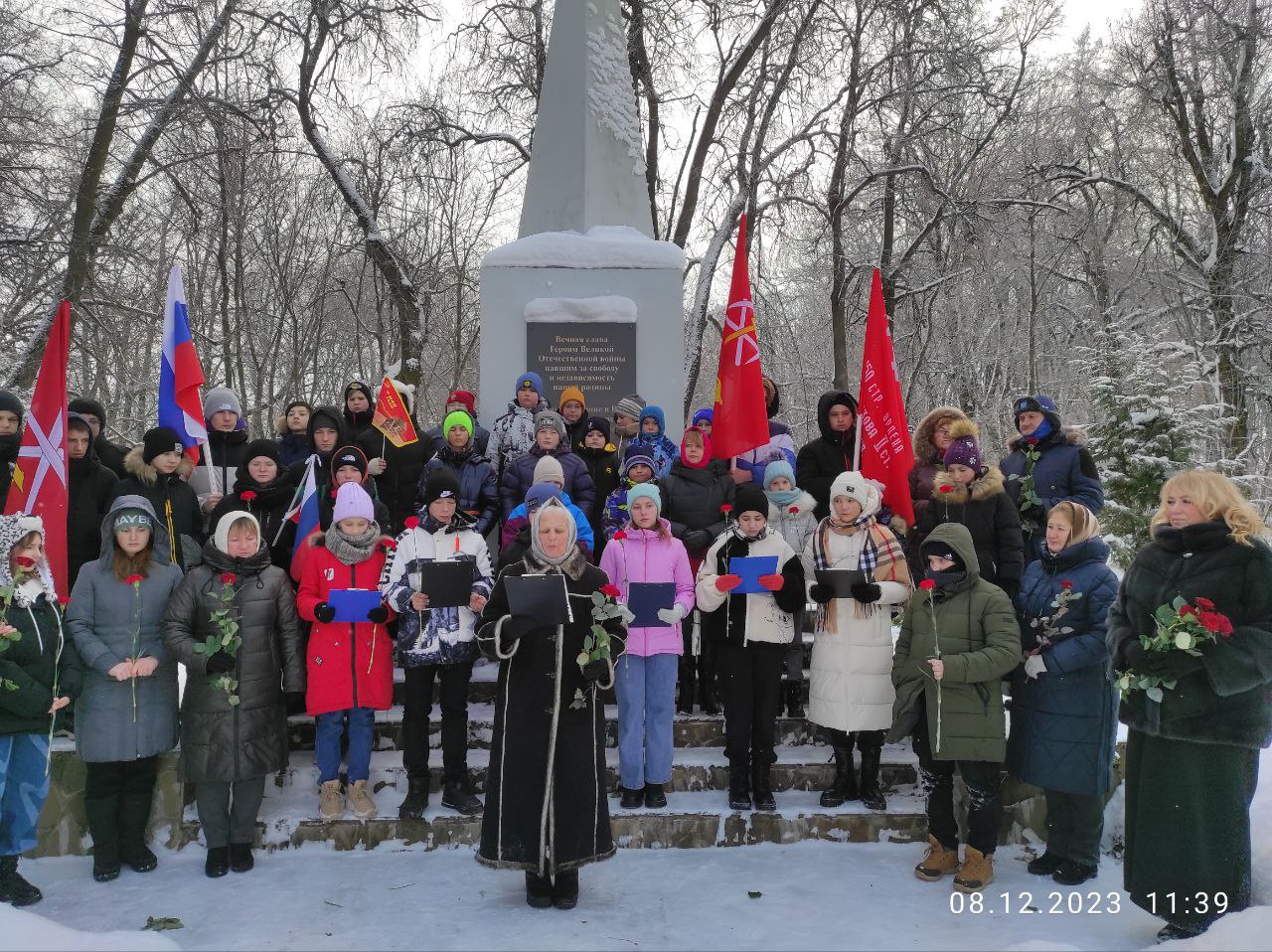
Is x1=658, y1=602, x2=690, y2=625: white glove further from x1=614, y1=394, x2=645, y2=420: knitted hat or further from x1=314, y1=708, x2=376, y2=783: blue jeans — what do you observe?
x1=614, y1=394, x2=645, y2=420: knitted hat

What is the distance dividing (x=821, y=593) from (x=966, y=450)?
49.0 inches

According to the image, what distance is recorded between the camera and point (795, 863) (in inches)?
165

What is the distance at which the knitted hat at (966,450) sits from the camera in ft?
15.8

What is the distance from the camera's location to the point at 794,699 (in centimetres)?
525

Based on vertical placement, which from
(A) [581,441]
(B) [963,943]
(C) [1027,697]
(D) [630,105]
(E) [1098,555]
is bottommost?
(B) [963,943]

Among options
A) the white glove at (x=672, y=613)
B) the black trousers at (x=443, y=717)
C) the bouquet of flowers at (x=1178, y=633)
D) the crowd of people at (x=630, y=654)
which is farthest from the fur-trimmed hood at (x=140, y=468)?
the bouquet of flowers at (x=1178, y=633)

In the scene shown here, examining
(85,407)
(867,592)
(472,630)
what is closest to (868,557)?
(867,592)

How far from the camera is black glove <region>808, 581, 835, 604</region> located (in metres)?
4.47

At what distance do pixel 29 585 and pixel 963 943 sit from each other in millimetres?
4357

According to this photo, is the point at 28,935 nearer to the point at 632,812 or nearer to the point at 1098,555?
the point at 632,812

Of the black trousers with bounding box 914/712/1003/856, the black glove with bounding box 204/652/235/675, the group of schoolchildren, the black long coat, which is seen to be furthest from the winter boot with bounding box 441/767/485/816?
the black trousers with bounding box 914/712/1003/856

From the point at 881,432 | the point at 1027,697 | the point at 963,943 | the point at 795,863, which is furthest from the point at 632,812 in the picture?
the point at 881,432

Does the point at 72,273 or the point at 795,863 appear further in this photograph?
the point at 72,273

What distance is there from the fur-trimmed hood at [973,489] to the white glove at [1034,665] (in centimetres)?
97
